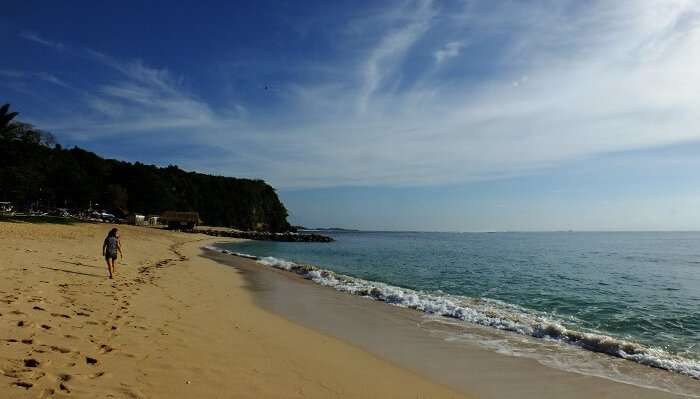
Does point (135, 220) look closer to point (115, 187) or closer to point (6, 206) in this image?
point (6, 206)

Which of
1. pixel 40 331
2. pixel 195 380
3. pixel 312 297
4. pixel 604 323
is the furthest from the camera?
pixel 312 297

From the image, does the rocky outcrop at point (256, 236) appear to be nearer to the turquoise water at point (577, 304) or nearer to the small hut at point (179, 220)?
the small hut at point (179, 220)

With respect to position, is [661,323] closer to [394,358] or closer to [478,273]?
[394,358]

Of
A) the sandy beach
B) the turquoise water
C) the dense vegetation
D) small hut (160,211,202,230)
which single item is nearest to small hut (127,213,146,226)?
small hut (160,211,202,230)

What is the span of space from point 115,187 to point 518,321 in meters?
96.6

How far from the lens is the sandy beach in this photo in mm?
5367

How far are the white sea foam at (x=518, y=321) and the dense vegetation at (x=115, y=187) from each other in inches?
2090

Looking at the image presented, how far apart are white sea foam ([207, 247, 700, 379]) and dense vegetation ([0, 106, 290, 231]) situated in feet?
174

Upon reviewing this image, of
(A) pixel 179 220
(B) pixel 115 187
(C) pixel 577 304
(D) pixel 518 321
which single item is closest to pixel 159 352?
(D) pixel 518 321

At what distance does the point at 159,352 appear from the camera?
274 inches

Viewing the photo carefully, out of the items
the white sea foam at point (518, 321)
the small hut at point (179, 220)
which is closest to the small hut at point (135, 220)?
the small hut at point (179, 220)

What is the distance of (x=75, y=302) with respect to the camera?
9.45 m

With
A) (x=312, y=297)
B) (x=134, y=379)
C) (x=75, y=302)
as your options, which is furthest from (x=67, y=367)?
(x=312, y=297)

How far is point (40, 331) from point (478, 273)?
28.0 m
